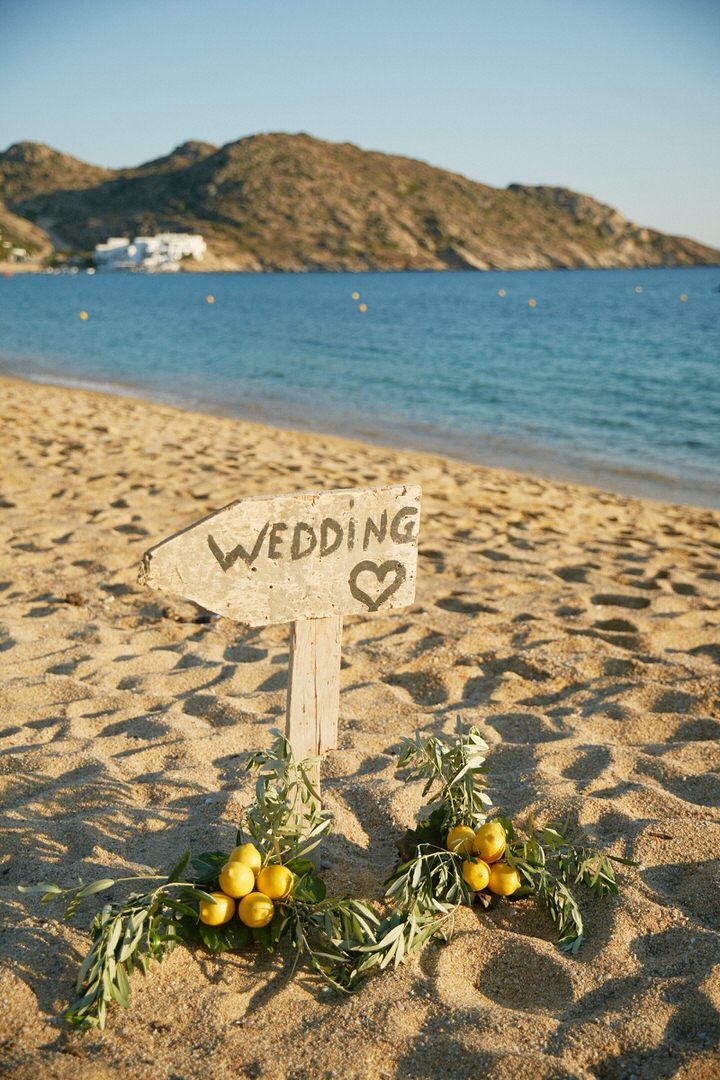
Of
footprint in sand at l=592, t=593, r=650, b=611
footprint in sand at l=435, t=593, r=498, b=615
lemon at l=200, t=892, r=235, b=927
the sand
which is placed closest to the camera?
the sand

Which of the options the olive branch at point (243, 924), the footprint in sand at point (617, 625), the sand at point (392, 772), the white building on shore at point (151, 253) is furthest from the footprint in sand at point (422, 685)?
the white building on shore at point (151, 253)

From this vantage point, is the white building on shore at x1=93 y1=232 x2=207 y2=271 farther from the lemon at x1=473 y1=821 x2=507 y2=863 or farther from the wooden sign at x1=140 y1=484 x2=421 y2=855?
the lemon at x1=473 y1=821 x2=507 y2=863

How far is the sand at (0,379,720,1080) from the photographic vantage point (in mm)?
1885

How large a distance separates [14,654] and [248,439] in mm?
7316

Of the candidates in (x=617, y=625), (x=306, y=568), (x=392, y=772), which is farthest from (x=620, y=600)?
(x=306, y=568)

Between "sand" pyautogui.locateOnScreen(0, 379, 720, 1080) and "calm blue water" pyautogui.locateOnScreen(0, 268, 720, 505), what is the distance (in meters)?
6.44

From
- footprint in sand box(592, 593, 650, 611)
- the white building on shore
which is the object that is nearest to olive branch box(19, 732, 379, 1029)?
footprint in sand box(592, 593, 650, 611)

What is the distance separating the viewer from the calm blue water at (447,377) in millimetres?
13180

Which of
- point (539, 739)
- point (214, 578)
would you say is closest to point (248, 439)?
point (539, 739)

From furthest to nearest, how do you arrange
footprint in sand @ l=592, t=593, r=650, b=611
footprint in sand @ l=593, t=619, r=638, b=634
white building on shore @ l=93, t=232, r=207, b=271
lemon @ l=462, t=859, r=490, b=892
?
white building on shore @ l=93, t=232, r=207, b=271, footprint in sand @ l=592, t=593, r=650, b=611, footprint in sand @ l=593, t=619, r=638, b=634, lemon @ l=462, t=859, r=490, b=892

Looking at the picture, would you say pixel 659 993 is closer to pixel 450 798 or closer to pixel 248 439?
pixel 450 798

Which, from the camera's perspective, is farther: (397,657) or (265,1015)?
(397,657)

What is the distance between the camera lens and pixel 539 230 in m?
156

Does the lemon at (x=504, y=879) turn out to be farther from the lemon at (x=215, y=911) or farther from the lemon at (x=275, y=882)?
the lemon at (x=215, y=911)
